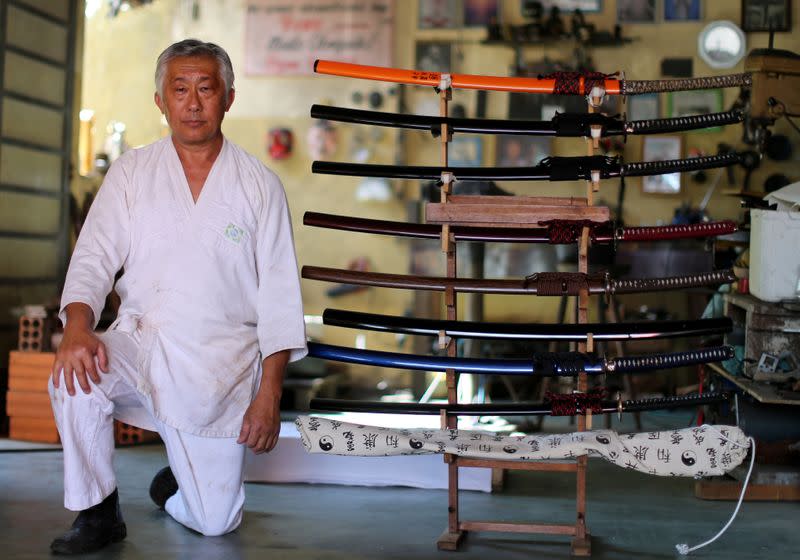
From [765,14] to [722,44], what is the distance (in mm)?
336

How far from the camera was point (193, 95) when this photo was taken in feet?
9.41

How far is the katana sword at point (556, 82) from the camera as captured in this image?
124 inches

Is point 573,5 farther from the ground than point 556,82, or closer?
farther from the ground

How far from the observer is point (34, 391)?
15.8ft

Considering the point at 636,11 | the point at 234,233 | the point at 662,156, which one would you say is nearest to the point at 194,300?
the point at 234,233

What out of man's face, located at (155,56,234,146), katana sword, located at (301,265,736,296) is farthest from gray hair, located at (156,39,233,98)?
katana sword, located at (301,265,736,296)

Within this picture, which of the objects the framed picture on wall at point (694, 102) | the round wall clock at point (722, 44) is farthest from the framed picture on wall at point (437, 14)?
the round wall clock at point (722, 44)

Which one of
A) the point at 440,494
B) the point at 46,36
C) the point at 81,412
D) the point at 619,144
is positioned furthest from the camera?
the point at 619,144

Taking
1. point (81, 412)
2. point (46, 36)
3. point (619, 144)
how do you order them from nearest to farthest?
point (81, 412) < point (46, 36) < point (619, 144)

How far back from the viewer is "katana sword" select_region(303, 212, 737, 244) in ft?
10.1

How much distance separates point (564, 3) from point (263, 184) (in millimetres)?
4439

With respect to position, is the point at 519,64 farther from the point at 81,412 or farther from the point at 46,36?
the point at 81,412

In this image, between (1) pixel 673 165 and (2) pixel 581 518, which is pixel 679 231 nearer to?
(1) pixel 673 165

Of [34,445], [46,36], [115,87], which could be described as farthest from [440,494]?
[115,87]
